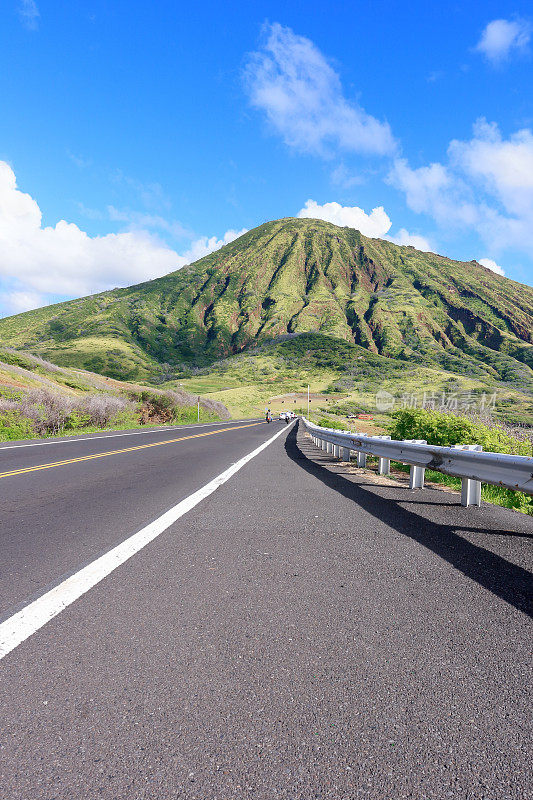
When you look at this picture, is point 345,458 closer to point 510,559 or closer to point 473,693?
point 510,559

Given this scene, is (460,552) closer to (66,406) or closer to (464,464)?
(464,464)

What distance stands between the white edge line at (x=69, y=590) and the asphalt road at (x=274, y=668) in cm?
9

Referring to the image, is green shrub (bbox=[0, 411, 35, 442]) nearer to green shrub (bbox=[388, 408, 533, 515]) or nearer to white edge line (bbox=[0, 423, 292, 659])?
green shrub (bbox=[388, 408, 533, 515])

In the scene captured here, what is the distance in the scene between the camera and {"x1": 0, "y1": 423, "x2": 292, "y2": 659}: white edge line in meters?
2.53

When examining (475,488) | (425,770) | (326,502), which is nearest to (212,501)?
(326,502)

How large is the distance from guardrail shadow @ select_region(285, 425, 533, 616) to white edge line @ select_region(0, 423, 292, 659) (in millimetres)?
2694

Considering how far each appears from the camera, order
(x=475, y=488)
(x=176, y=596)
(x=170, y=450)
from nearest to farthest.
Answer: (x=176, y=596)
(x=475, y=488)
(x=170, y=450)

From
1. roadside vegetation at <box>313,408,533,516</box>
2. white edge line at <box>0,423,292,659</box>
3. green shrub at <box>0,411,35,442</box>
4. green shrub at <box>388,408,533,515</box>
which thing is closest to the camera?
white edge line at <box>0,423,292,659</box>

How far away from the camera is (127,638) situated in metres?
2.51

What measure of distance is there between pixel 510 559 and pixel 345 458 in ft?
28.6

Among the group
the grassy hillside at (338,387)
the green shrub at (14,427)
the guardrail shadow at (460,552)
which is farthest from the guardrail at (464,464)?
the grassy hillside at (338,387)

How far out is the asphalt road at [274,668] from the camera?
1.59 meters

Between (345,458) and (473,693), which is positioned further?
(345,458)

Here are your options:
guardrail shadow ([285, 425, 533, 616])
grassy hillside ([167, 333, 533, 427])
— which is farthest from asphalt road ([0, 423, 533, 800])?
grassy hillside ([167, 333, 533, 427])
